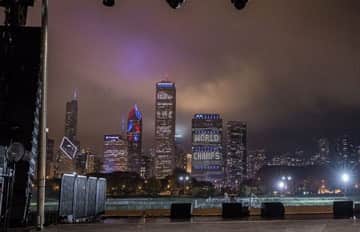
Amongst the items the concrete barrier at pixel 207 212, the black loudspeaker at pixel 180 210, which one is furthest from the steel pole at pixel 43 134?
the concrete barrier at pixel 207 212

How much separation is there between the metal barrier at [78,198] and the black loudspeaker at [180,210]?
508 cm

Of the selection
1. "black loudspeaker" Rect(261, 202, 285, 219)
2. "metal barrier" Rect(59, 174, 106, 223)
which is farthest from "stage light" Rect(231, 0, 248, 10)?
"black loudspeaker" Rect(261, 202, 285, 219)

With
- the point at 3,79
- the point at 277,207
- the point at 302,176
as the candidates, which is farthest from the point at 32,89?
the point at 302,176

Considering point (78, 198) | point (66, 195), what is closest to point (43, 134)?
point (66, 195)

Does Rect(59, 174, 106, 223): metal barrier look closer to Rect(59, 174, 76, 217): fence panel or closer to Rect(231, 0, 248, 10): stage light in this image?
Rect(59, 174, 76, 217): fence panel

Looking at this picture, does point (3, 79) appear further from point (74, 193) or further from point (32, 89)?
point (74, 193)

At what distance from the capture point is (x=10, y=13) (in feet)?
55.8

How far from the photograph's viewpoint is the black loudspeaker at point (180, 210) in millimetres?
25781

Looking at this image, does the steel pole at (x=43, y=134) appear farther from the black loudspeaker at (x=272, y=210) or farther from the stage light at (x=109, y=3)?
the black loudspeaker at (x=272, y=210)

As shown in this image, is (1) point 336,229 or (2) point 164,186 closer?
(1) point 336,229

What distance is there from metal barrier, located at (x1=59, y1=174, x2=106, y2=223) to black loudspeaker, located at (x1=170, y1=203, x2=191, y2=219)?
5.08 m

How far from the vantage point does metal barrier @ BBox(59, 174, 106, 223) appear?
1703cm

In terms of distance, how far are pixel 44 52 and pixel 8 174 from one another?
4085mm

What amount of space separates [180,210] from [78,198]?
8910 mm
